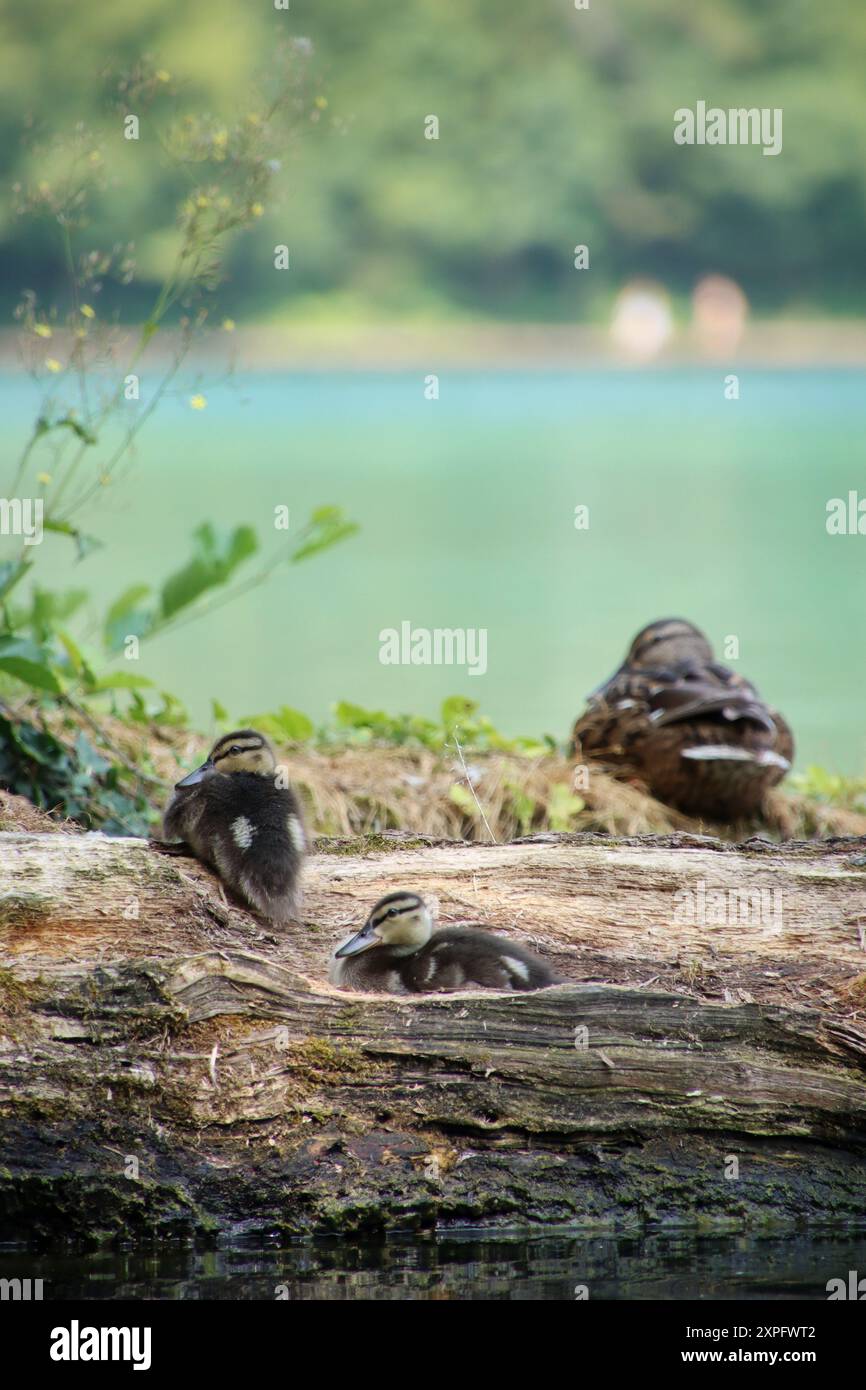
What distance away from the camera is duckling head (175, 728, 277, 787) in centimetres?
295

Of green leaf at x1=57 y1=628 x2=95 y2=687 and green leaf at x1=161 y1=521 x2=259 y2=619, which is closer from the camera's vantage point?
green leaf at x1=57 y1=628 x2=95 y2=687

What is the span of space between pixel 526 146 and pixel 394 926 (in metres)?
25.3

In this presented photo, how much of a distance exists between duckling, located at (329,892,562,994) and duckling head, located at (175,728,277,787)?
45cm

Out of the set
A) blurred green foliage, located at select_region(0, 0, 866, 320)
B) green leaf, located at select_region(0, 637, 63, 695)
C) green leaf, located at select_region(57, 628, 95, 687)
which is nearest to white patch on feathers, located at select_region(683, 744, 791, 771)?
green leaf, located at select_region(57, 628, 95, 687)

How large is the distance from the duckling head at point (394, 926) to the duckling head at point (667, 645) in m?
2.83

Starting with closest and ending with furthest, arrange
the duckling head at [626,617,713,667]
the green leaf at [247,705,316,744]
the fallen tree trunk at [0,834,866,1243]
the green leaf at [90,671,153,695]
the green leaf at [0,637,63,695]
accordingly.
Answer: the fallen tree trunk at [0,834,866,1243], the green leaf at [0,637,63,695], the green leaf at [90,671,153,695], the green leaf at [247,705,316,744], the duckling head at [626,617,713,667]

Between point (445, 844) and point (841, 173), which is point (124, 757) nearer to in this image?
point (445, 844)

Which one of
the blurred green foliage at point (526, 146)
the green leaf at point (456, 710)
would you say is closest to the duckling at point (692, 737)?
the green leaf at point (456, 710)

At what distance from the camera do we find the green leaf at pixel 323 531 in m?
4.53

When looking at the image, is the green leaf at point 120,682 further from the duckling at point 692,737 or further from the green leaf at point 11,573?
the duckling at point 692,737

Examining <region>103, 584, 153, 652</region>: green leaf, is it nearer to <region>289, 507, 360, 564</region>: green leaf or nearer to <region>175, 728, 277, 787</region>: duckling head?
<region>289, 507, 360, 564</region>: green leaf

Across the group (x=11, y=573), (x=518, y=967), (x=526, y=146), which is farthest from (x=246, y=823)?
(x=526, y=146)

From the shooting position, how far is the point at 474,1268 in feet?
7.52

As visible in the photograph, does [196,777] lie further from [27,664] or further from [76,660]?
[76,660]
